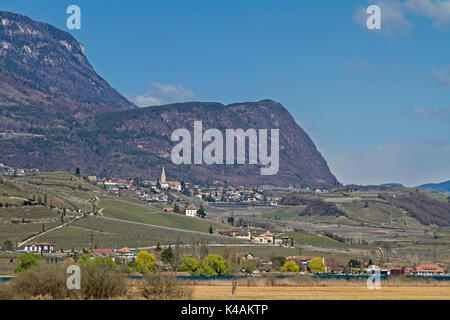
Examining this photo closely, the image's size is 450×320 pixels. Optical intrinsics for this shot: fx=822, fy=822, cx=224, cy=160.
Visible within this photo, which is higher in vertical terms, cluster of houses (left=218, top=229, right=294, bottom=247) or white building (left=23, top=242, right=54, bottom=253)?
cluster of houses (left=218, top=229, right=294, bottom=247)

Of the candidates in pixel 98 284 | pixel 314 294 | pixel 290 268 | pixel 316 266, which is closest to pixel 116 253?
A: pixel 290 268

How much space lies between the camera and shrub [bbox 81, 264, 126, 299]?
179 ft

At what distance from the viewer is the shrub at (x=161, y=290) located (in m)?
55.9

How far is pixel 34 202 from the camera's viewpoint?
175m

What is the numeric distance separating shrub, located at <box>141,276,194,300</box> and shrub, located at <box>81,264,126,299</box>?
1.91m

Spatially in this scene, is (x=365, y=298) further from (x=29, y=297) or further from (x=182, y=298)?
(x=29, y=297)

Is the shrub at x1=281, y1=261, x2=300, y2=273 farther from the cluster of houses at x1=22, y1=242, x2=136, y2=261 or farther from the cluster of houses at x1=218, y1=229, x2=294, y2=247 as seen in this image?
the cluster of houses at x1=218, y1=229, x2=294, y2=247

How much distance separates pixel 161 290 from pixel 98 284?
438cm

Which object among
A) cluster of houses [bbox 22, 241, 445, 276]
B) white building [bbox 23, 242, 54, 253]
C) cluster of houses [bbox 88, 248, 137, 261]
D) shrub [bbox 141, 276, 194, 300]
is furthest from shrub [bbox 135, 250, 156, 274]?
shrub [bbox 141, 276, 194, 300]

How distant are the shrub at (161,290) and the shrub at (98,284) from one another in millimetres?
1910

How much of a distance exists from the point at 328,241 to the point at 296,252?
28.9m

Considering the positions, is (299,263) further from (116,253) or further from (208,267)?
(208,267)

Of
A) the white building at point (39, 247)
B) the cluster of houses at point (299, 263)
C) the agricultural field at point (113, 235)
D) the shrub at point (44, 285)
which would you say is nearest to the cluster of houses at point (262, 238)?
the agricultural field at point (113, 235)
